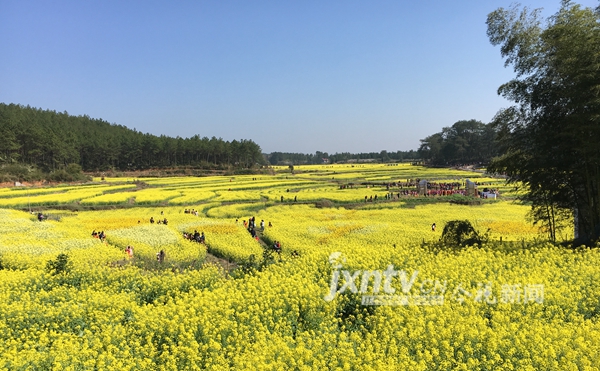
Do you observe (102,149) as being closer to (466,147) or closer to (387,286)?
(387,286)

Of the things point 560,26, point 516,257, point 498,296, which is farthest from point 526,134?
point 498,296

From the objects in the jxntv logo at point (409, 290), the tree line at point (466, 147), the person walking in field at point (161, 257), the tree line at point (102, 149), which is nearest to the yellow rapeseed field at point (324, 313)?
the jxntv logo at point (409, 290)

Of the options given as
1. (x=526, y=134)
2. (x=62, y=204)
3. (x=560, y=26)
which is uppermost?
(x=560, y=26)

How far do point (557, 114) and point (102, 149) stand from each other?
93.4 m

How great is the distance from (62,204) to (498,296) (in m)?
40.2

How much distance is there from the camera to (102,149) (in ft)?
288

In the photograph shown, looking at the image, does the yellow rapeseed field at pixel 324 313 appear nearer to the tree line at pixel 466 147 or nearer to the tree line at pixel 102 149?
the tree line at pixel 102 149

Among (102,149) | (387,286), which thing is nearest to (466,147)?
(102,149)

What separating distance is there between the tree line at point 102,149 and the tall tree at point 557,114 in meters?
80.0

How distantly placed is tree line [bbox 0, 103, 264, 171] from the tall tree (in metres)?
80.0

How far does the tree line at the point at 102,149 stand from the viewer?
73000mm

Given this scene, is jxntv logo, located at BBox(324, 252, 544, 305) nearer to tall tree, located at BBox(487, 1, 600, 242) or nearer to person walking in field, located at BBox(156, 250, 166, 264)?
tall tree, located at BBox(487, 1, 600, 242)

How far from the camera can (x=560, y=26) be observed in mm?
11016

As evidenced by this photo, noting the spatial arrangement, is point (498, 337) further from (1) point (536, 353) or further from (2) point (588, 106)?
(2) point (588, 106)
